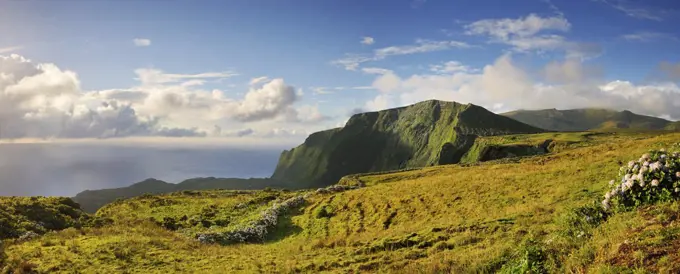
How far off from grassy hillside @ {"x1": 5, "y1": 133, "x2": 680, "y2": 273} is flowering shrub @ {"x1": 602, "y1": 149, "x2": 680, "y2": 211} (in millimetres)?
695

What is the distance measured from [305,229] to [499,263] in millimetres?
26726

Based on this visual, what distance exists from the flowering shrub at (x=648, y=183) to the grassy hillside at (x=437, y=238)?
69cm

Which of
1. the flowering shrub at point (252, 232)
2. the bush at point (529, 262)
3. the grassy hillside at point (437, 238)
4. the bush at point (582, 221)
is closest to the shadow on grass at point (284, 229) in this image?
the grassy hillside at point (437, 238)

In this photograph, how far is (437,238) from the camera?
68.5 ft

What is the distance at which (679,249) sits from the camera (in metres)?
9.34

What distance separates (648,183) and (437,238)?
9.61 m

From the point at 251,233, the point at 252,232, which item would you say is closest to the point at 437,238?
the point at 251,233

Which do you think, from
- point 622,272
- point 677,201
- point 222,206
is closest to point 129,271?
point 622,272

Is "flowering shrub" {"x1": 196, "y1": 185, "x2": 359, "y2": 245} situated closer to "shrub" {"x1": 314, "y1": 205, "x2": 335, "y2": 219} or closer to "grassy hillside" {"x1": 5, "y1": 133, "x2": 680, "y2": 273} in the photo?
"grassy hillside" {"x1": 5, "y1": 133, "x2": 680, "y2": 273}

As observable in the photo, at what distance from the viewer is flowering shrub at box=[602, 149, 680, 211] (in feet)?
45.7

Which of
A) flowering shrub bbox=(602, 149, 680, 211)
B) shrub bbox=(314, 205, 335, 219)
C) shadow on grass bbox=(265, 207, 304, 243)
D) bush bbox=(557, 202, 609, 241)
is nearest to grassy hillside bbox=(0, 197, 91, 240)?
shadow on grass bbox=(265, 207, 304, 243)

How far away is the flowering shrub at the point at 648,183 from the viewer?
13938 mm

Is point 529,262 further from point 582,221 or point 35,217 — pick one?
point 35,217

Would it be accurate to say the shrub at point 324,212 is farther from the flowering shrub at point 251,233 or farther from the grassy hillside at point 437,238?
the flowering shrub at point 251,233
